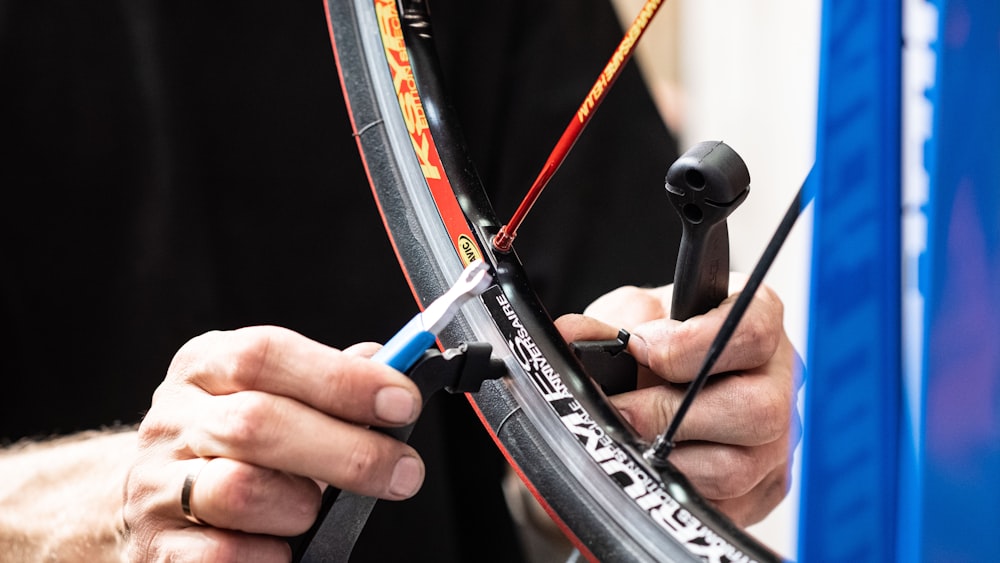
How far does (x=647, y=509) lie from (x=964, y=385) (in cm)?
11

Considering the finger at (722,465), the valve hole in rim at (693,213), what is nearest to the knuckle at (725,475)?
the finger at (722,465)

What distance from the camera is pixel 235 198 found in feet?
2.42

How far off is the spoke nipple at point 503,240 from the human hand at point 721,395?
0.04m

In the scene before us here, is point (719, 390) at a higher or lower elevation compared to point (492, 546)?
higher

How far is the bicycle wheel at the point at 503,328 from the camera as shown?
0.27m

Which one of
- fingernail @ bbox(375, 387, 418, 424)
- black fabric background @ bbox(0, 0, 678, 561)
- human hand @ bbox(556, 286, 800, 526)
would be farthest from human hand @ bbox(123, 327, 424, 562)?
black fabric background @ bbox(0, 0, 678, 561)

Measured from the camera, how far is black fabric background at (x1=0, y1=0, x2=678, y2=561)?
0.71m

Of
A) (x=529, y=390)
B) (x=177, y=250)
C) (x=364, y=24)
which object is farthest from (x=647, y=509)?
(x=177, y=250)

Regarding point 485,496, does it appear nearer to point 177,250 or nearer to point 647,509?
point 177,250

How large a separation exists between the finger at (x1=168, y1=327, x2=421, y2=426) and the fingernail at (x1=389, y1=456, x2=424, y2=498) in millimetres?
19

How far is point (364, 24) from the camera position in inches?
14.8

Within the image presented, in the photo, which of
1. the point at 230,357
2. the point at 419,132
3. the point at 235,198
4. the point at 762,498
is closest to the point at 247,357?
the point at 230,357

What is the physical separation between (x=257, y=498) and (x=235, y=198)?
49 cm

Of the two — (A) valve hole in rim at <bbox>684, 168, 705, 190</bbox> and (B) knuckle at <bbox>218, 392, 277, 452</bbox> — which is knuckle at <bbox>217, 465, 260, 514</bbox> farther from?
(A) valve hole in rim at <bbox>684, 168, 705, 190</bbox>
